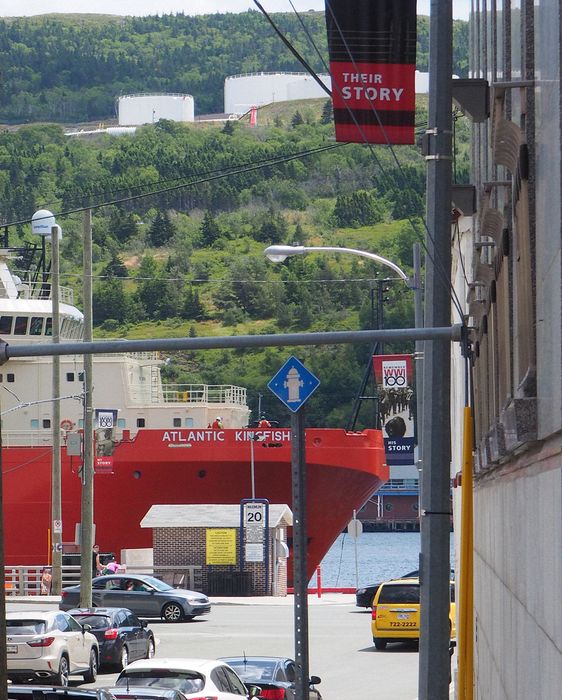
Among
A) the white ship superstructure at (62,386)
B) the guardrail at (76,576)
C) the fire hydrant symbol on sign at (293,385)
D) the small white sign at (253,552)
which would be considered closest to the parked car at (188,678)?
the fire hydrant symbol on sign at (293,385)

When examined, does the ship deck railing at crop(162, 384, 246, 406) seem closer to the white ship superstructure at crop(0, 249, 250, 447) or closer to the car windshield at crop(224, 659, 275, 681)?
the white ship superstructure at crop(0, 249, 250, 447)

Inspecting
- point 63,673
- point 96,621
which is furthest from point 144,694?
point 96,621

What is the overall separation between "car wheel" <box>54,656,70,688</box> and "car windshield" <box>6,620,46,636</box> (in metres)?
0.58

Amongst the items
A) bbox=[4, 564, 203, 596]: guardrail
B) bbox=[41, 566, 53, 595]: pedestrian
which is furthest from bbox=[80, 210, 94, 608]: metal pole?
bbox=[41, 566, 53, 595]: pedestrian

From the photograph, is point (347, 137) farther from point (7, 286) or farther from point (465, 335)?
point (7, 286)

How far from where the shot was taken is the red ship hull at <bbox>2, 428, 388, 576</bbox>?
50094 millimetres

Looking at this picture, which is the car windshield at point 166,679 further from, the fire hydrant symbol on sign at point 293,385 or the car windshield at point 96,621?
the car windshield at point 96,621

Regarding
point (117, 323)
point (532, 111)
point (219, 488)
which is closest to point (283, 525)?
point (219, 488)

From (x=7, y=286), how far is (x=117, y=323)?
12521cm

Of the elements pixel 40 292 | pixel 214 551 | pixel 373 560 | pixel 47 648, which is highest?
pixel 40 292

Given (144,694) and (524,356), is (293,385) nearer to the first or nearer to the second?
(144,694)

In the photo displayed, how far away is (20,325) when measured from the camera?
50844mm

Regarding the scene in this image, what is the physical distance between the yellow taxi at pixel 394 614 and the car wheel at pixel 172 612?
806cm

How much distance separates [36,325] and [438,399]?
4289cm
